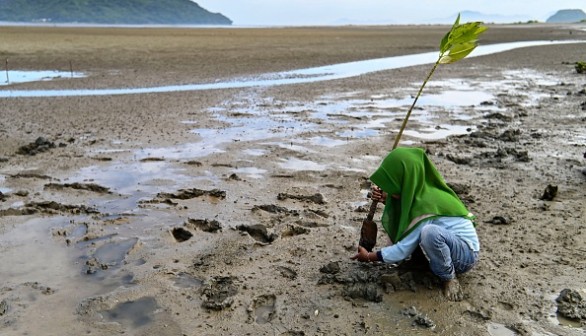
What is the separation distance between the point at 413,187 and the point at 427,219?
0.27m

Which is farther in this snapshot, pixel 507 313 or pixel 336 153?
pixel 336 153

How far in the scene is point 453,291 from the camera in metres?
3.92

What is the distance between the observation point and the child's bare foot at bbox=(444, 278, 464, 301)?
12.8 feet

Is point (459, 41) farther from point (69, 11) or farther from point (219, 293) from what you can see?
point (69, 11)

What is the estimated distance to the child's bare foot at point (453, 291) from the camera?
3895mm

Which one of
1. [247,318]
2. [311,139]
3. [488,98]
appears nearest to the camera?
[247,318]

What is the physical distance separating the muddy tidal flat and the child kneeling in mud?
23 cm

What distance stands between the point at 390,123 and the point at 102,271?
715 cm

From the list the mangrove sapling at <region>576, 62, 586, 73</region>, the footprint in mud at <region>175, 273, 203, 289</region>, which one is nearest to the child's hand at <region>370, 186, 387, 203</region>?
the footprint in mud at <region>175, 273, 203, 289</region>

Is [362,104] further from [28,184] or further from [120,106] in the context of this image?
[28,184]

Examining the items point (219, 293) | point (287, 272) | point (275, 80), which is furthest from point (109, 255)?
point (275, 80)

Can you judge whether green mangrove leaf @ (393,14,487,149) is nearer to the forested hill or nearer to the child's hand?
the child's hand

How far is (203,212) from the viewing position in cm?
576

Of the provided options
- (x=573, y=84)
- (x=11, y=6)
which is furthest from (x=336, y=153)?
(x=11, y=6)
